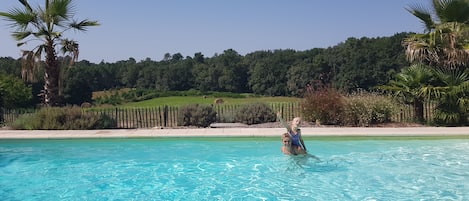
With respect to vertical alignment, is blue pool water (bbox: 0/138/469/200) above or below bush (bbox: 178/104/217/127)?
below

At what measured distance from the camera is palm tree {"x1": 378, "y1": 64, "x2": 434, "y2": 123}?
→ 1501cm

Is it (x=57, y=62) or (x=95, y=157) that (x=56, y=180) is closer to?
(x=95, y=157)

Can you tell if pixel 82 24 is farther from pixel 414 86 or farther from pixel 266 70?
pixel 266 70

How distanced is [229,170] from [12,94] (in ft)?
45.2

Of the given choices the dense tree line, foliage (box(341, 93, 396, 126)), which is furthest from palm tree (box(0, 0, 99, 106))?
the dense tree line

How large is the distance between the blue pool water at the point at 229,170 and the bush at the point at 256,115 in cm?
375

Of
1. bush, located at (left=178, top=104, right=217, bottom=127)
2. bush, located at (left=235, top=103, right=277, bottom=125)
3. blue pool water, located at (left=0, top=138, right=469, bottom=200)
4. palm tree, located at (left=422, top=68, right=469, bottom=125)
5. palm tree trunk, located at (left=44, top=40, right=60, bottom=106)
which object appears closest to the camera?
blue pool water, located at (left=0, top=138, right=469, bottom=200)

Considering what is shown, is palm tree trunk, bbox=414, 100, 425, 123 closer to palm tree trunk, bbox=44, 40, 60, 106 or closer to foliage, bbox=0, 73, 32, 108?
palm tree trunk, bbox=44, 40, 60, 106

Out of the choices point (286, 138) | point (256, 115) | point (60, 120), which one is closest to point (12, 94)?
point (60, 120)

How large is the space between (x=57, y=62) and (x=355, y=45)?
6079 centimetres

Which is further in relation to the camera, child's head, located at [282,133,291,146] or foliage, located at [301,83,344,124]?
foliage, located at [301,83,344,124]

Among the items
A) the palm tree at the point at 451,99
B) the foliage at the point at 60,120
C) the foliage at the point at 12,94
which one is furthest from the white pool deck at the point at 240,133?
the foliage at the point at 12,94

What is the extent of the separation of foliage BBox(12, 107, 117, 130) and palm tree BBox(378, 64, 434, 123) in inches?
390

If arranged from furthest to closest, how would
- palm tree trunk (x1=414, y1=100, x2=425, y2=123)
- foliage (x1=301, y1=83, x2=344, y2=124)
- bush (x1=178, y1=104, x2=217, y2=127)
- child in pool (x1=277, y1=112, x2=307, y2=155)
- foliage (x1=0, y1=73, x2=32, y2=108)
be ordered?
foliage (x1=0, y1=73, x2=32, y2=108)
bush (x1=178, y1=104, x2=217, y2=127)
palm tree trunk (x1=414, y1=100, x2=425, y2=123)
foliage (x1=301, y1=83, x2=344, y2=124)
child in pool (x1=277, y1=112, x2=307, y2=155)
